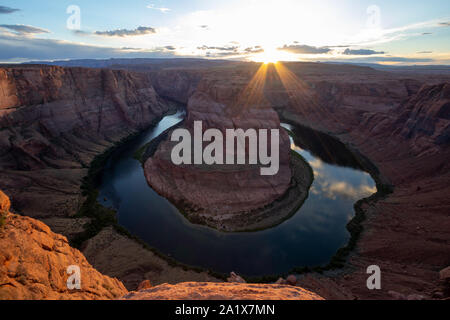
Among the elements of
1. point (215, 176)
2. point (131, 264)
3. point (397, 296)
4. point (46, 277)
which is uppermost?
point (46, 277)

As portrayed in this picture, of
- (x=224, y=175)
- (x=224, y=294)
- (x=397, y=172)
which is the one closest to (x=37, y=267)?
(x=224, y=294)

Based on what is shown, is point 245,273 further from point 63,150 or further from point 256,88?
point 63,150

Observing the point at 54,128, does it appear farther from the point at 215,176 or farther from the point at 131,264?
the point at 131,264

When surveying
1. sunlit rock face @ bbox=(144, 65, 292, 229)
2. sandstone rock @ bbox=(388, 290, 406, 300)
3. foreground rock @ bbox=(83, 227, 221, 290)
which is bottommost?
foreground rock @ bbox=(83, 227, 221, 290)

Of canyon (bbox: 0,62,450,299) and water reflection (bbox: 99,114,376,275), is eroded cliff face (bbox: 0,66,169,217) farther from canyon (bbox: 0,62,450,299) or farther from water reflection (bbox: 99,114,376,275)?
water reflection (bbox: 99,114,376,275)

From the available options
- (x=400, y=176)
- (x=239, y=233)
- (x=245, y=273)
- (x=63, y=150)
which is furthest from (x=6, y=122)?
(x=400, y=176)

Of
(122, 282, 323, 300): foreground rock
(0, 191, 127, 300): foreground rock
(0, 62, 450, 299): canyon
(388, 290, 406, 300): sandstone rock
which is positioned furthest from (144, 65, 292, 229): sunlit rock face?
(0, 191, 127, 300): foreground rock

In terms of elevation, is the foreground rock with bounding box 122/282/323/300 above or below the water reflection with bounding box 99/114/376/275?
above
